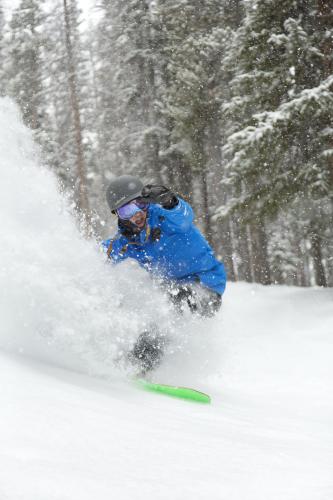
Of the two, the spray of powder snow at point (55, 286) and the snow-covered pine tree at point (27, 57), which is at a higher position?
the spray of powder snow at point (55, 286)

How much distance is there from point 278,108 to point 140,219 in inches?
280

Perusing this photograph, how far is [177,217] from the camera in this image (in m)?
5.80

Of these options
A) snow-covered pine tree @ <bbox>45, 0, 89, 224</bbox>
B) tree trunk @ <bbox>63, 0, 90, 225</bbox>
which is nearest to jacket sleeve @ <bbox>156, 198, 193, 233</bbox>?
snow-covered pine tree @ <bbox>45, 0, 89, 224</bbox>

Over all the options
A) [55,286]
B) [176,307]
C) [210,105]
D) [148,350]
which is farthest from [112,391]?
[210,105]

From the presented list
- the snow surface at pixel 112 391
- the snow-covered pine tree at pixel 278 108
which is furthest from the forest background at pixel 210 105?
the snow surface at pixel 112 391

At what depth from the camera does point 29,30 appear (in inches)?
992

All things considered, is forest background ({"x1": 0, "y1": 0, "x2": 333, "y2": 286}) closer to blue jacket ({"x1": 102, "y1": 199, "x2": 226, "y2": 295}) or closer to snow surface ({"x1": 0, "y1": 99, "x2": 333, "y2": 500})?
blue jacket ({"x1": 102, "y1": 199, "x2": 226, "y2": 295})

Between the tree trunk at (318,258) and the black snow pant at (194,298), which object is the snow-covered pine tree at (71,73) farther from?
the black snow pant at (194,298)

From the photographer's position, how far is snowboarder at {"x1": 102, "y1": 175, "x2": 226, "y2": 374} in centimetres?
566

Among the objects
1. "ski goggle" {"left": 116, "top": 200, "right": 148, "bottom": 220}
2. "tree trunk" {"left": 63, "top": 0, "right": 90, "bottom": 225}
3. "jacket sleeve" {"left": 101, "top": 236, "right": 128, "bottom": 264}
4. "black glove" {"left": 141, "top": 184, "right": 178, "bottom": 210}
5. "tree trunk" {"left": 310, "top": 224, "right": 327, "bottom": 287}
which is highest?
"black glove" {"left": 141, "top": 184, "right": 178, "bottom": 210}

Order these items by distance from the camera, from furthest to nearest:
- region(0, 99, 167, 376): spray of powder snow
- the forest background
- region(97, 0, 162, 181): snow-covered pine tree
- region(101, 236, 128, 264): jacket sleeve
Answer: region(97, 0, 162, 181): snow-covered pine tree → the forest background → region(101, 236, 128, 264): jacket sleeve → region(0, 99, 167, 376): spray of powder snow

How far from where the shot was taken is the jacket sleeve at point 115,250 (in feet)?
20.1

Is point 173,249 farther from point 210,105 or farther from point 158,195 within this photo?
point 210,105

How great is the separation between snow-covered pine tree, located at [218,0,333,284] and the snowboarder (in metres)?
6.03
